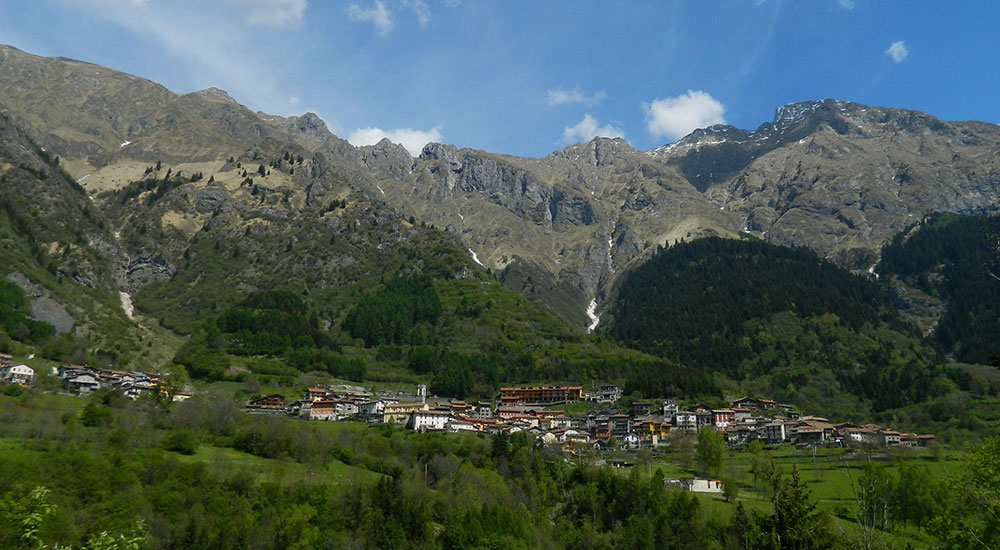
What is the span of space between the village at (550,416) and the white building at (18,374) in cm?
16

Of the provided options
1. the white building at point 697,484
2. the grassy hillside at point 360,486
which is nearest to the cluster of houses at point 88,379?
the grassy hillside at point 360,486

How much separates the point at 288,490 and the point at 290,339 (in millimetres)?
109160

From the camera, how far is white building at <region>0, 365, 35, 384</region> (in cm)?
11838

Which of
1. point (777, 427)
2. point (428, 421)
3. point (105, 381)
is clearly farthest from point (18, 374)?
point (777, 427)

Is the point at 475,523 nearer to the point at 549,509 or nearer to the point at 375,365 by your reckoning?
the point at 549,509

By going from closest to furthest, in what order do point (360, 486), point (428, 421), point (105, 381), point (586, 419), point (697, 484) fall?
point (360, 486), point (697, 484), point (428, 421), point (105, 381), point (586, 419)

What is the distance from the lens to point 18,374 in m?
122

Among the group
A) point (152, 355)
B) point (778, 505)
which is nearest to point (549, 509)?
point (778, 505)

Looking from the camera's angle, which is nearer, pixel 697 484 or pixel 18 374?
pixel 697 484

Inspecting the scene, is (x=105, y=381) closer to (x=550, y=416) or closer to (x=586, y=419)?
(x=550, y=416)

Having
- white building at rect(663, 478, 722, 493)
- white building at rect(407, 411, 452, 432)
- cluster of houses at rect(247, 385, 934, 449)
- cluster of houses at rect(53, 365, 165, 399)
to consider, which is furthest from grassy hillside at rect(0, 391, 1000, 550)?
cluster of houses at rect(247, 385, 934, 449)

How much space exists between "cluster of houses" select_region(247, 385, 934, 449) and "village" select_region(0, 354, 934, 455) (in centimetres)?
20

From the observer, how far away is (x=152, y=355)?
16888cm

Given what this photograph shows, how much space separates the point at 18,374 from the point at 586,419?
360ft
